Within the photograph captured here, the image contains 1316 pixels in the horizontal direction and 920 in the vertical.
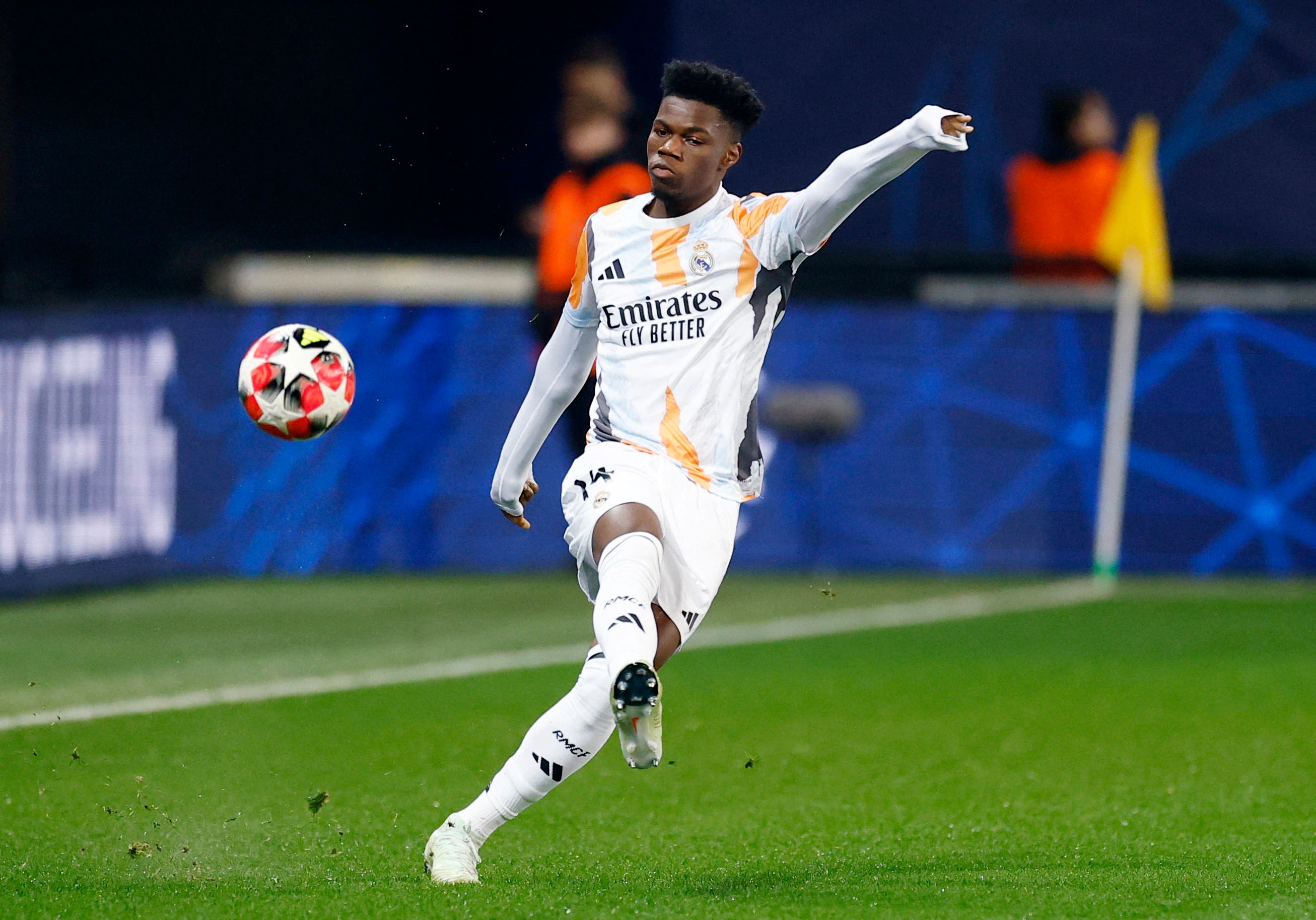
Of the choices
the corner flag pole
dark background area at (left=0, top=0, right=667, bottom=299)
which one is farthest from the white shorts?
dark background area at (left=0, top=0, right=667, bottom=299)

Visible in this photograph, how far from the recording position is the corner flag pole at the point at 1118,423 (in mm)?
12531

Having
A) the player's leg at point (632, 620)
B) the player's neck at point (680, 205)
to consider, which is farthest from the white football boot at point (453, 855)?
the player's neck at point (680, 205)

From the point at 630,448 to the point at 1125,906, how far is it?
159cm

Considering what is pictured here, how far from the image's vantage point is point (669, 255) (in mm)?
5199

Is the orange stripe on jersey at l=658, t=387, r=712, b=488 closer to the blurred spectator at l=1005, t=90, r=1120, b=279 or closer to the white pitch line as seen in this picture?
the white pitch line

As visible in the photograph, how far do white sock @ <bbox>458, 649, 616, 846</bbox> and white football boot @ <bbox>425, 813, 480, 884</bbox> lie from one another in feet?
0.08

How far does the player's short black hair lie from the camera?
518 centimetres

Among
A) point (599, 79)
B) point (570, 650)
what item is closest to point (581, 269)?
point (570, 650)

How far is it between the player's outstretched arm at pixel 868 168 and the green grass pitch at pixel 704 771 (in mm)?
1408

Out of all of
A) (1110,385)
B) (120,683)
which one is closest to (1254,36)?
(1110,385)

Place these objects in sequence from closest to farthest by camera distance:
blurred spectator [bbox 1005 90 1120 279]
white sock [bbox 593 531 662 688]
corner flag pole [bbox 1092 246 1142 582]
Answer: white sock [bbox 593 531 662 688] < corner flag pole [bbox 1092 246 1142 582] < blurred spectator [bbox 1005 90 1120 279]

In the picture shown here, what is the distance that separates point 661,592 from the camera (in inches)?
199

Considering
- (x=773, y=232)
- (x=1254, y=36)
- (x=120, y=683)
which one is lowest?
(x=120, y=683)

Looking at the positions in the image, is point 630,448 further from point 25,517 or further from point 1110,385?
point 1110,385
